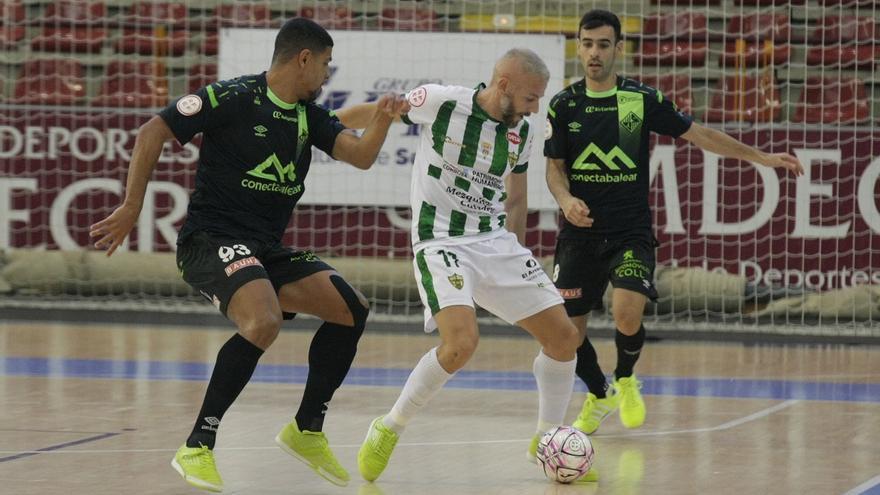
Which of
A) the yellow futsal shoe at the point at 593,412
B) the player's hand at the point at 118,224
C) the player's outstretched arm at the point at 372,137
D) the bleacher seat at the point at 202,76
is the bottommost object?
the yellow futsal shoe at the point at 593,412

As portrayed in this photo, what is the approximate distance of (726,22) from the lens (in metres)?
13.7

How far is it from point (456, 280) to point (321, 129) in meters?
0.84

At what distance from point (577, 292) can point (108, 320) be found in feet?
23.0

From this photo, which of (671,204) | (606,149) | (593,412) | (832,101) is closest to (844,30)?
(832,101)

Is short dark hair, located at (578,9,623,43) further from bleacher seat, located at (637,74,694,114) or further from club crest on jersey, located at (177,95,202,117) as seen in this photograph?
bleacher seat, located at (637,74,694,114)

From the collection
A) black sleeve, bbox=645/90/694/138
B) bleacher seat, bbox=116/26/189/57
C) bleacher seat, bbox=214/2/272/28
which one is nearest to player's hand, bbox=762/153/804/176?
black sleeve, bbox=645/90/694/138

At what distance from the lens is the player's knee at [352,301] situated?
563 cm

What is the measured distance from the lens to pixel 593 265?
7176mm

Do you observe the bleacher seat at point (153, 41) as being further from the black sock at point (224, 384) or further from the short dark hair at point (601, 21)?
the black sock at point (224, 384)

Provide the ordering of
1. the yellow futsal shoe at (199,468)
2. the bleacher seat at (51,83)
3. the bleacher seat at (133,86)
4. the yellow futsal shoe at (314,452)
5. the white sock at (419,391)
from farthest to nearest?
the bleacher seat at (133,86)
the bleacher seat at (51,83)
the white sock at (419,391)
the yellow futsal shoe at (314,452)
the yellow futsal shoe at (199,468)

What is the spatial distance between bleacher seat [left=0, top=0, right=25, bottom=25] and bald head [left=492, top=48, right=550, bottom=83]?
398 inches

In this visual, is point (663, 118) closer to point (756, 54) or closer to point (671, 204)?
point (671, 204)

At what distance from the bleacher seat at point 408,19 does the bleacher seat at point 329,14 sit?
340 mm

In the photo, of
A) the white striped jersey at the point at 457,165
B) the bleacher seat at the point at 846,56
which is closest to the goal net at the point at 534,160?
the bleacher seat at the point at 846,56
